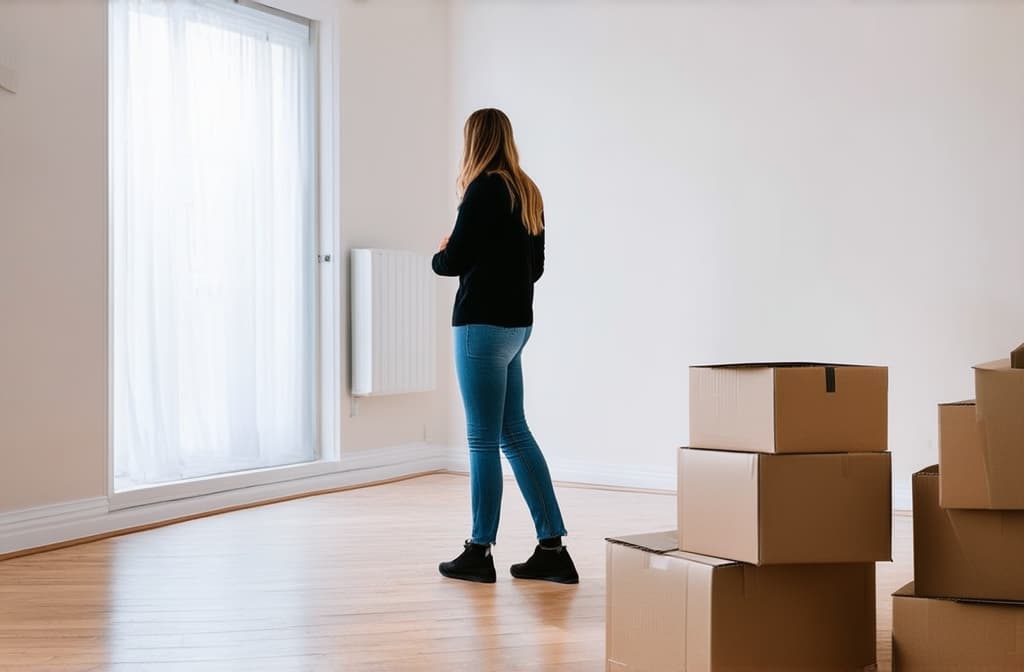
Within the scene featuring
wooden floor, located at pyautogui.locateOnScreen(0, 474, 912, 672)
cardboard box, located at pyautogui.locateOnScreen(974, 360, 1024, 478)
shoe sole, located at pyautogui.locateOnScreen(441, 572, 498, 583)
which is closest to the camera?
cardboard box, located at pyautogui.locateOnScreen(974, 360, 1024, 478)

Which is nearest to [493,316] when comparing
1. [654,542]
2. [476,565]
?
[476,565]

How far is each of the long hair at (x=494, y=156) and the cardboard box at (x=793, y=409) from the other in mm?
879

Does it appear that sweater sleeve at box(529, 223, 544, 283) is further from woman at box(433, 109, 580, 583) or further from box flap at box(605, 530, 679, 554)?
box flap at box(605, 530, 679, 554)

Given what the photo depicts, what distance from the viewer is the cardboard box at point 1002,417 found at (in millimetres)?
1762

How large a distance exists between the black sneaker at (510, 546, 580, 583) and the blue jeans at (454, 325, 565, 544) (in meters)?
0.05

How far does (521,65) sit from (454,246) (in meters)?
2.56

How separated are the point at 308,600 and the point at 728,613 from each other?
1173 mm

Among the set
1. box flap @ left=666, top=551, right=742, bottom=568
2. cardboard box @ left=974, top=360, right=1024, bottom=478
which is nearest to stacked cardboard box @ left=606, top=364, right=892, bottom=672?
box flap @ left=666, top=551, right=742, bottom=568

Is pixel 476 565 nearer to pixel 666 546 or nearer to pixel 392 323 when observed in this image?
pixel 666 546

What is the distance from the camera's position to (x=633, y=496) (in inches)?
173

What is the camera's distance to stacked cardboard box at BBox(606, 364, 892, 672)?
1.92 m

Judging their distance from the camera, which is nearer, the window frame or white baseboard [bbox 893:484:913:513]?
white baseboard [bbox 893:484:913:513]

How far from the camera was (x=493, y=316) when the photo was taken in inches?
106

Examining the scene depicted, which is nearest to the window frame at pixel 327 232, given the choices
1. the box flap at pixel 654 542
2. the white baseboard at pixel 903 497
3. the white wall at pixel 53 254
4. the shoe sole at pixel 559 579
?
the white wall at pixel 53 254
